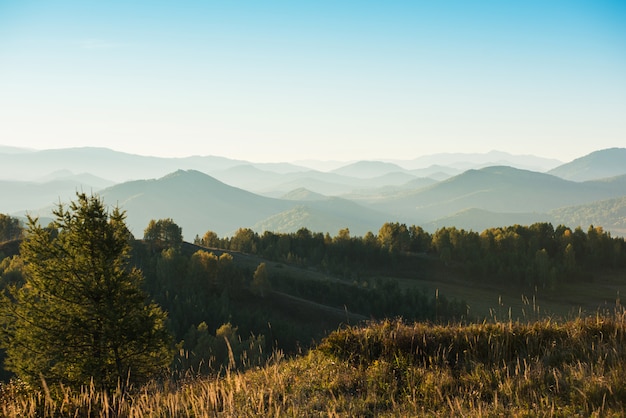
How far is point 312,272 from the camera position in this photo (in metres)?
156

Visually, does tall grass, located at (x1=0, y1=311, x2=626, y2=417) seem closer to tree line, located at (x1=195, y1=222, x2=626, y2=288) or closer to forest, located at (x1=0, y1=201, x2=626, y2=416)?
forest, located at (x1=0, y1=201, x2=626, y2=416)

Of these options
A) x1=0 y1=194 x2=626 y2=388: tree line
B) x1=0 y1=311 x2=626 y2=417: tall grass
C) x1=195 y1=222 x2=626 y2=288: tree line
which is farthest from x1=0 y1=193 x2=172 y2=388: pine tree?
x1=195 y1=222 x2=626 y2=288: tree line

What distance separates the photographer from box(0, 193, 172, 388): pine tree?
1831 cm

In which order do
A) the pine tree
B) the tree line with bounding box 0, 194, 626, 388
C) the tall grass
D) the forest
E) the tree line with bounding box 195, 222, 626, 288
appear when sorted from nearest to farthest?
the tall grass, the pine tree, the tree line with bounding box 0, 194, 626, 388, the forest, the tree line with bounding box 195, 222, 626, 288


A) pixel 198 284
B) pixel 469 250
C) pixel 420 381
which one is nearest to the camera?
pixel 420 381

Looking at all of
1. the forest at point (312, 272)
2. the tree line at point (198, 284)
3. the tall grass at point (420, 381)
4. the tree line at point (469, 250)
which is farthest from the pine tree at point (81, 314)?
the tree line at point (469, 250)

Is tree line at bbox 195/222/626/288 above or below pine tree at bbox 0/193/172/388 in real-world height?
below

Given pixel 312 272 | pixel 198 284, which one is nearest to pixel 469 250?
pixel 312 272

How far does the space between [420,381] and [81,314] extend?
16.3m

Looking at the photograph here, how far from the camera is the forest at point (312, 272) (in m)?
98.7

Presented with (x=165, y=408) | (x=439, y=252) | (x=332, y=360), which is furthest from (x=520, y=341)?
(x=439, y=252)

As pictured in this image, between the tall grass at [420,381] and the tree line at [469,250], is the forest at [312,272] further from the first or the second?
A: the tall grass at [420,381]

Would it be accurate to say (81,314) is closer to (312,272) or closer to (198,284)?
(198,284)

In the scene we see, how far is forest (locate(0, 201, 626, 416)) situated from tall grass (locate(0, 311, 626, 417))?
166 feet
